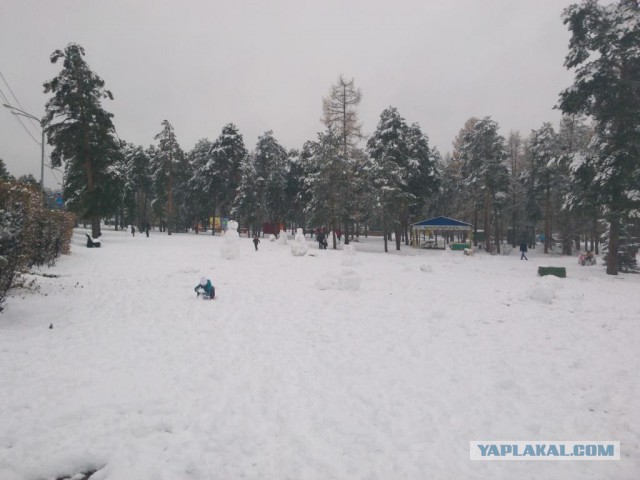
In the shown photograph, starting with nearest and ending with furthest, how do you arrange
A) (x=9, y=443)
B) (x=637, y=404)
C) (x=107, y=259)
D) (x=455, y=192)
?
(x=9, y=443) < (x=637, y=404) < (x=107, y=259) < (x=455, y=192)

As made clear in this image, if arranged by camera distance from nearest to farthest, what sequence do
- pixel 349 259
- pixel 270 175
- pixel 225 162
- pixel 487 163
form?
pixel 349 259 < pixel 487 163 < pixel 225 162 < pixel 270 175

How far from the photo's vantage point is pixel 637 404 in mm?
5145

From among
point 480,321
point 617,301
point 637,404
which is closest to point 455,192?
point 617,301

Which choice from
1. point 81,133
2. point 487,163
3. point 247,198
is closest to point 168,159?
point 247,198

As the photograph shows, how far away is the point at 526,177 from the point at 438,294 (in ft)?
119

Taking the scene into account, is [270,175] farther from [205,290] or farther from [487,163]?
[205,290]

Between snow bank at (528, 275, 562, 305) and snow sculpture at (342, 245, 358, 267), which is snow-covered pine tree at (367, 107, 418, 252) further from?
snow bank at (528, 275, 562, 305)

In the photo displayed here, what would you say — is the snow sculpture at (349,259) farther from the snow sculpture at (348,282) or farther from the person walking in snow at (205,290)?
the person walking in snow at (205,290)

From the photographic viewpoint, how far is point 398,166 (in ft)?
111

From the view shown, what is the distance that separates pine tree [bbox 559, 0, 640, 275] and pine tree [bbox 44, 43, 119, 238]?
33377 millimetres

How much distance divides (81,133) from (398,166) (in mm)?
27810

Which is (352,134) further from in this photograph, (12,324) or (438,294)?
(12,324)

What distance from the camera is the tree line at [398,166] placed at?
18734 mm

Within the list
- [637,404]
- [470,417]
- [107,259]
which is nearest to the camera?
[470,417]
